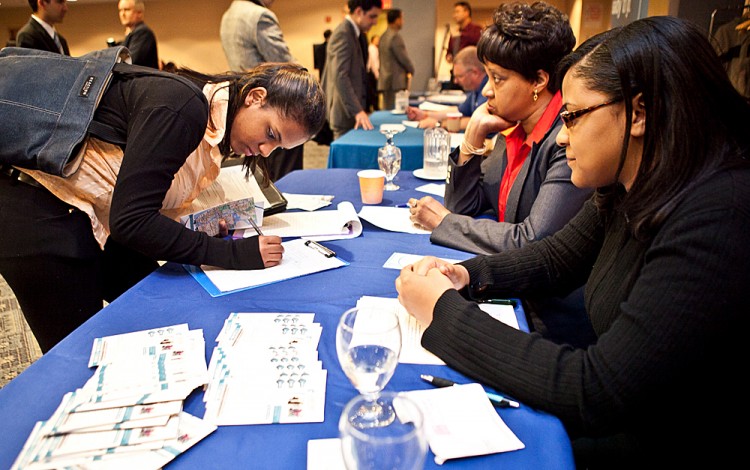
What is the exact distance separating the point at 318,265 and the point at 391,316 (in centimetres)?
62

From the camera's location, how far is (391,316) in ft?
2.64

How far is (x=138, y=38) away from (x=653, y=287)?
213 inches

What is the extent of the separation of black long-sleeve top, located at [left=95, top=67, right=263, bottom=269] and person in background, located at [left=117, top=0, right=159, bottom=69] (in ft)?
13.7

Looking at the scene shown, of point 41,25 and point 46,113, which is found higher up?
point 41,25

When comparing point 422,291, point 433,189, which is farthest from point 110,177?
point 433,189

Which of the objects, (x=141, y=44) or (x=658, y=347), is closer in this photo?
(x=658, y=347)

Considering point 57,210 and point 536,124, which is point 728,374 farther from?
point 57,210

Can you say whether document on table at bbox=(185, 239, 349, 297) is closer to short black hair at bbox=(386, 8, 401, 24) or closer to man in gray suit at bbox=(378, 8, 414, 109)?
man in gray suit at bbox=(378, 8, 414, 109)

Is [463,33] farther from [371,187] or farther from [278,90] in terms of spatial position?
[278,90]

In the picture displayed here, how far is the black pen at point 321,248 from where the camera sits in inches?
57.9

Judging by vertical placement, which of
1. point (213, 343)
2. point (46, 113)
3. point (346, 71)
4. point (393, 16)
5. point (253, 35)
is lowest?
point (213, 343)

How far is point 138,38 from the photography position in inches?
197

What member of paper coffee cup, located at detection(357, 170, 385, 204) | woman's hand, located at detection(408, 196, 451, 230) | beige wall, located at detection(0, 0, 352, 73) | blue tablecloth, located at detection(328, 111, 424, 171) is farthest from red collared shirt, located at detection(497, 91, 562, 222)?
beige wall, located at detection(0, 0, 352, 73)

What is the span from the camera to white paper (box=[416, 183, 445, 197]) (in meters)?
2.20
